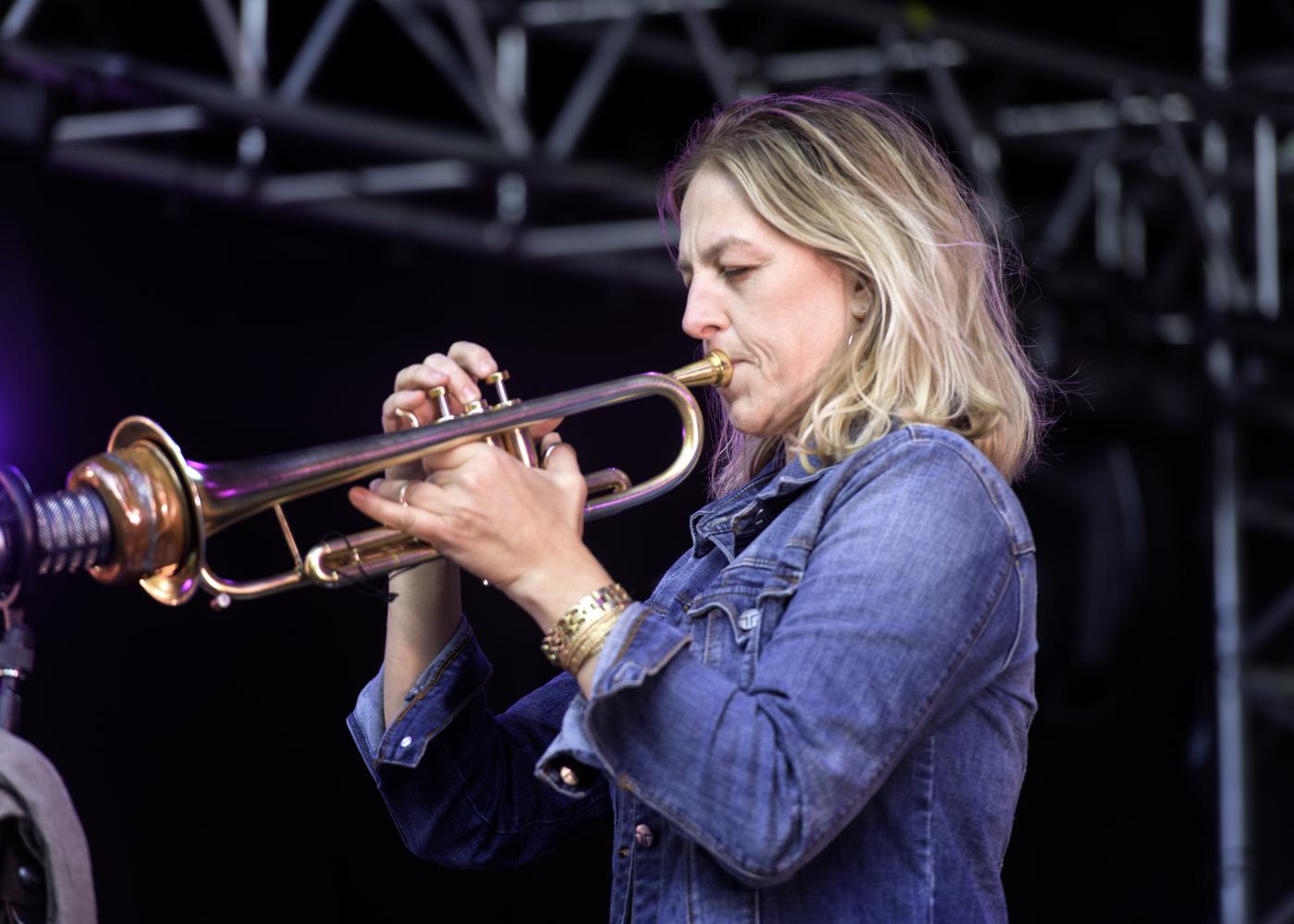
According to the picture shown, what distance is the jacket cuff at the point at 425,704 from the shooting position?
1911 millimetres

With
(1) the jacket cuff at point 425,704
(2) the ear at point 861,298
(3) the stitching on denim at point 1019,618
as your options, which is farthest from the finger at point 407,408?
(3) the stitching on denim at point 1019,618

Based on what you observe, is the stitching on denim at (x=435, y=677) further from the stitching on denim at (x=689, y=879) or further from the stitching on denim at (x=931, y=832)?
the stitching on denim at (x=931, y=832)

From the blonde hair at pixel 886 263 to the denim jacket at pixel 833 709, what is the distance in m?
0.10

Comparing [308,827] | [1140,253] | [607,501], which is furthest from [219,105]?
[1140,253]

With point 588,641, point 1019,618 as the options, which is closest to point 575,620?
point 588,641

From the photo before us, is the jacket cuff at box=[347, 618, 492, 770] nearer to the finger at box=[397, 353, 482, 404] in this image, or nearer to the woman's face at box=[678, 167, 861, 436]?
the finger at box=[397, 353, 482, 404]

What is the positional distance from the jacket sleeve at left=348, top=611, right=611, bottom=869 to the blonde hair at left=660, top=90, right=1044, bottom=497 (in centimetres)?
53

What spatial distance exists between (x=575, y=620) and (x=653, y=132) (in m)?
3.99

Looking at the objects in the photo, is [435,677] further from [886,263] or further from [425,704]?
[886,263]

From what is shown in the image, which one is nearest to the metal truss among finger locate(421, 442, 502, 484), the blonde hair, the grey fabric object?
the blonde hair

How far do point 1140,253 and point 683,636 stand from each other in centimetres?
477

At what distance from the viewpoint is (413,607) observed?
1.95 m

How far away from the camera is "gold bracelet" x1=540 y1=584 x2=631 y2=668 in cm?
152

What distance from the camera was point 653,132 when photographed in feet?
17.4
